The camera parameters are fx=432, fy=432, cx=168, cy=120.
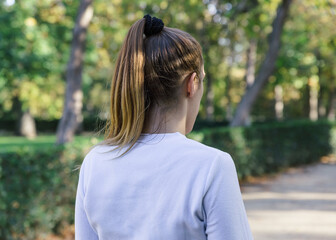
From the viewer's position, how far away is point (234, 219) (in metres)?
1.15

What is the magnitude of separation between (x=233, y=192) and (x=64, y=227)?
233 inches

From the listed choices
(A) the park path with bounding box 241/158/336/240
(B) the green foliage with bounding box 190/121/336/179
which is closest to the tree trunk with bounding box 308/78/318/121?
(B) the green foliage with bounding box 190/121/336/179

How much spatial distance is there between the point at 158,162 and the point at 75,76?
7822 millimetres

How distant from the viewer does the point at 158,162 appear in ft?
4.01

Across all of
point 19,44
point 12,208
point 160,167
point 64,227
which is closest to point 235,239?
point 160,167

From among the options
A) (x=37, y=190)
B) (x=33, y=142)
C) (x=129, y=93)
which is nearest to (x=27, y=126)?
(x=33, y=142)

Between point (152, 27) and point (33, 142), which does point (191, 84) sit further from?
point (33, 142)

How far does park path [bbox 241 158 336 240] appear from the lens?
7236 mm

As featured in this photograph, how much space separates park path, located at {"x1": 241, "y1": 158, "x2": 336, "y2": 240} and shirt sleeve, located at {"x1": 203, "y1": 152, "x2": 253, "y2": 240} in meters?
6.07

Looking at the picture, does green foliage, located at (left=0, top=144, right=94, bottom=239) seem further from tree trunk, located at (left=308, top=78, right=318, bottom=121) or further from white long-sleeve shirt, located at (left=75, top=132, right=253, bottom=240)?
tree trunk, located at (left=308, top=78, right=318, bottom=121)

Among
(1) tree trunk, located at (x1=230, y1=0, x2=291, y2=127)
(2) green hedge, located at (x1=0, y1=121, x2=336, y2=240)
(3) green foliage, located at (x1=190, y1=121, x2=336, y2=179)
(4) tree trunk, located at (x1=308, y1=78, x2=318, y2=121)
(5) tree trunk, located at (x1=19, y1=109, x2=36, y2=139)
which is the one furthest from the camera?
(5) tree trunk, located at (x1=19, y1=109, x2=36, y2=139)

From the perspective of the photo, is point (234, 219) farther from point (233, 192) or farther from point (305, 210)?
point (305, 210)

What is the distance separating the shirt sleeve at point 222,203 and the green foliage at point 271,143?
8470 millimetres

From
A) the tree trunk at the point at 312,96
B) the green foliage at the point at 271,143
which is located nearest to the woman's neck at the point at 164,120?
the green foliage at the point at 271,143
